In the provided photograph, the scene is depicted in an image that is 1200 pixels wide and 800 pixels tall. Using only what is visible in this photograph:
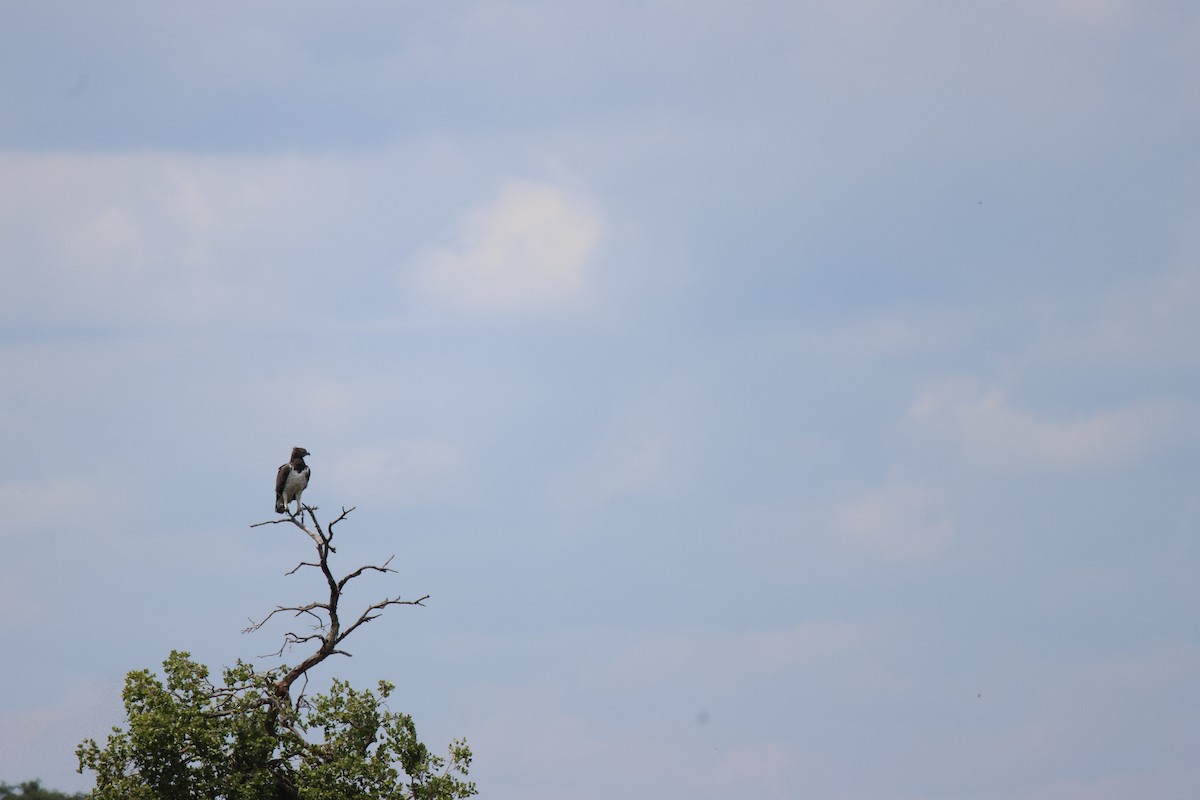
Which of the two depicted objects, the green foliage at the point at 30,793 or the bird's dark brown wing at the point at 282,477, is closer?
the bird's dark brown wing at the point at 282,477

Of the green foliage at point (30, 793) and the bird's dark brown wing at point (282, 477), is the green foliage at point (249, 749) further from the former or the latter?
the green foliage at point (30, 793)

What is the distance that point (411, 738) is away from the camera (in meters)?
26.9

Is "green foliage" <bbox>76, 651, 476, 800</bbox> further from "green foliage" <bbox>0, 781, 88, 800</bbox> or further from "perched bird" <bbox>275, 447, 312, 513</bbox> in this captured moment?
"green foliage" <bbox>0, 781, 88, 800</bbox>

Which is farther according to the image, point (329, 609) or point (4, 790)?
point (4, 790)

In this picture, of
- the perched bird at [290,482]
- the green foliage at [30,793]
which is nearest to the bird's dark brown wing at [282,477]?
the perched bird at [290,482]

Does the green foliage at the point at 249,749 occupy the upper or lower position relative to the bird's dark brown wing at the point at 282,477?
lower

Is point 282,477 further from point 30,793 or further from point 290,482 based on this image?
point 30,793

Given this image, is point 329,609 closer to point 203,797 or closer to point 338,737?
point 338,737

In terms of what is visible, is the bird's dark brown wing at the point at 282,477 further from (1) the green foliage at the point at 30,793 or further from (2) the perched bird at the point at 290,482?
(1) the green foliage at the point at 30,793

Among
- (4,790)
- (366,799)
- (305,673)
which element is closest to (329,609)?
(305,673)

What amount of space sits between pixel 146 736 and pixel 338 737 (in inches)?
136

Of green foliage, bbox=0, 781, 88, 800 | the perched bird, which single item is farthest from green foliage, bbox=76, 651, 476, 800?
green foliage, bbox=0, 781, 88, 800

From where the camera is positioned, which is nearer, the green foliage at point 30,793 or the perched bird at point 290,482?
the perched bird at point 290,482

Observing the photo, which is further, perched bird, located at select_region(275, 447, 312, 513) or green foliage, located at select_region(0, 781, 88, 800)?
green foliage, located at select_region(0, 781, 88, 800)
